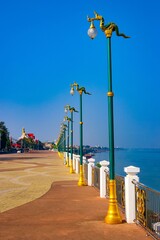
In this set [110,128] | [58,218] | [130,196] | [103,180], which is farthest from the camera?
[103,180]

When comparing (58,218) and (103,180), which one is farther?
(103,180)

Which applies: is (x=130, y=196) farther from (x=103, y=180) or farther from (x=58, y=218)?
→ (x=103, y=180)

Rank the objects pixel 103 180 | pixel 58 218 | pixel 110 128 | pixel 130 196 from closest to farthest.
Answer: pixel 130 196 < pixel 110 128 < pixel 58 218 < pixel 103 180

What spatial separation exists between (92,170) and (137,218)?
8618 millimetres

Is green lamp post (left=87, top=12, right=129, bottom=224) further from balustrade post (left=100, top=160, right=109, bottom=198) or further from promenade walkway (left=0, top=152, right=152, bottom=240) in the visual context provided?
balustrade post (left=100, top=160, right=109, bottom=198)

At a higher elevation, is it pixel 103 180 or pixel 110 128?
pixel 110 128

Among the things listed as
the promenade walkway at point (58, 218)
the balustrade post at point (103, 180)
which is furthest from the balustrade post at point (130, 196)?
the balustrade post at point (103, 180)

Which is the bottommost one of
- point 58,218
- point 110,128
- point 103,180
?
point 58,218

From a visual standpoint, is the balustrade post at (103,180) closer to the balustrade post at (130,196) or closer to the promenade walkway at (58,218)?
the promenade walkway at (58,218)

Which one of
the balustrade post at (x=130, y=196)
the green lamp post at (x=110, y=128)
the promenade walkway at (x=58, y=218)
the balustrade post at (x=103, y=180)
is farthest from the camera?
the balustrade post at (x=103, y=180)

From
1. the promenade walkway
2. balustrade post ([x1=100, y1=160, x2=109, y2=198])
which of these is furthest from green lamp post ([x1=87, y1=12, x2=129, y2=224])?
balustrade post ([x1=100, y1=160, x2=109, y2=198])

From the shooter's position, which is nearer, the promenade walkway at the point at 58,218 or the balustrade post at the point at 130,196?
the promenade walkway at the point at 58,218

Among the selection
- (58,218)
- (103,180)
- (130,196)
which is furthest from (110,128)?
(103,180)

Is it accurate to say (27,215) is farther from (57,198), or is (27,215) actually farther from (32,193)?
(32,193)
